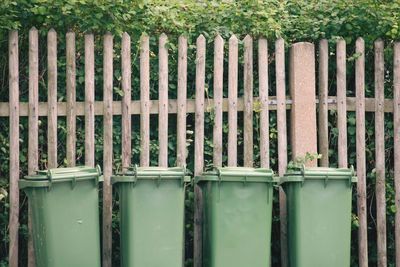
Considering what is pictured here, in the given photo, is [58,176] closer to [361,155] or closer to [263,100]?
[263,100]

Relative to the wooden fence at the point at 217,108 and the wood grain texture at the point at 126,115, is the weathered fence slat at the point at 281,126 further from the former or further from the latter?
the wood grain texture at the point at 126,115

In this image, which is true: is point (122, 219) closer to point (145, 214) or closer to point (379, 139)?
point (145, 214)

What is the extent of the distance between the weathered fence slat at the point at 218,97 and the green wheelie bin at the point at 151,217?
0.66 m

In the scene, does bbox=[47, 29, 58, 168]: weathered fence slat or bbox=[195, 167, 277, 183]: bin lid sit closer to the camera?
bbox=[195, 167, 277, 183]: bin lid

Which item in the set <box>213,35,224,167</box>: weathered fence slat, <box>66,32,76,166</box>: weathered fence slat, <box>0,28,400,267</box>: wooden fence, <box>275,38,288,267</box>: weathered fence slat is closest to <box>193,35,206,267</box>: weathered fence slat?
<box>0,28,400,267</box>: wooden fence

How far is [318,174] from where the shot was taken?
6.39 metres

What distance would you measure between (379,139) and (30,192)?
126 inches

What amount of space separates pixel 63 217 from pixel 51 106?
108 cm

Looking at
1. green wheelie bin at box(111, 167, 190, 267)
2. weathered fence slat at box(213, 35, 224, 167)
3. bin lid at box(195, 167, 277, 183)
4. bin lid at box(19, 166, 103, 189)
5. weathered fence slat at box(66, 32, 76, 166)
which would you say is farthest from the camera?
weathered fence slat at box(213, 35, 224, 167)

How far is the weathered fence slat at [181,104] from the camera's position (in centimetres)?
677

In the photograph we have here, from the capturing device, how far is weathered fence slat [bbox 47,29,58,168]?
658 cm

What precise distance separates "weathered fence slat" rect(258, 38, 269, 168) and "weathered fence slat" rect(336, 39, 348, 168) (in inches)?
26.7

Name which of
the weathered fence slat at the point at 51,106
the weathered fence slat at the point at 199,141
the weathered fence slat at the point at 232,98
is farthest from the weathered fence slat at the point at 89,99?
the weathered fence slat at the point at 232,98

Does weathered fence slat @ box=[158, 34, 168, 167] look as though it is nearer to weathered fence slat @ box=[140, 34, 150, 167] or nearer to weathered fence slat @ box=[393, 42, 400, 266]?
weathered fence slat @ box=[140, 34, 150, 167]
